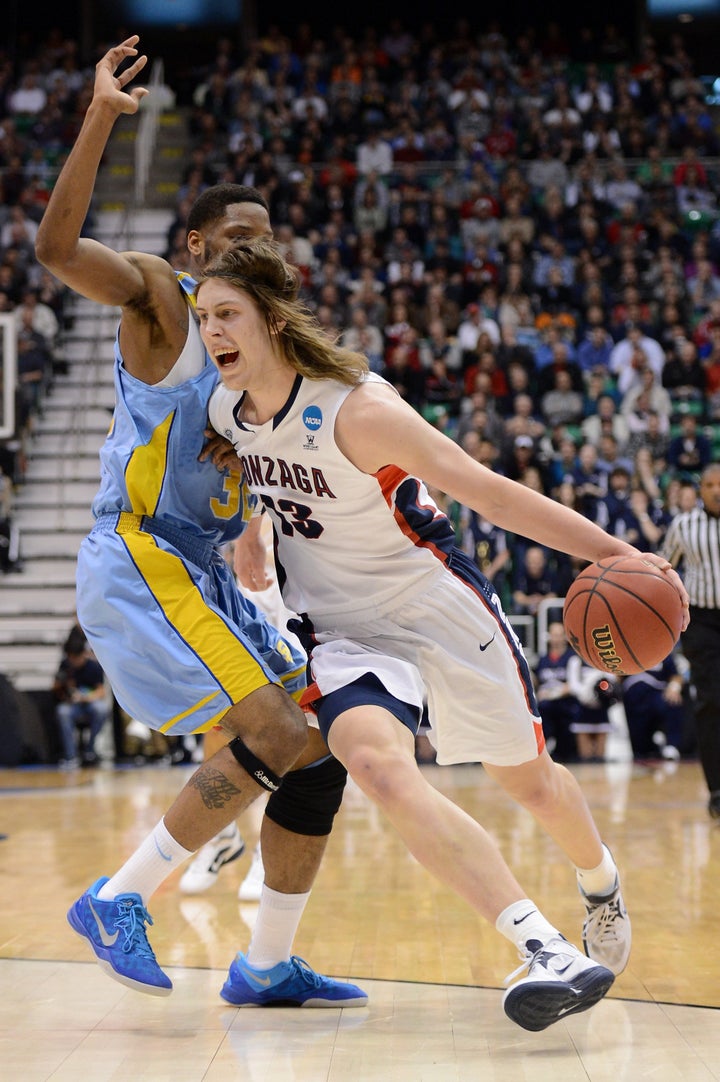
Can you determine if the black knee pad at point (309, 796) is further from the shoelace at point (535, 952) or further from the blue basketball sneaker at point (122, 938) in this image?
the shoelace at point (535, 952)

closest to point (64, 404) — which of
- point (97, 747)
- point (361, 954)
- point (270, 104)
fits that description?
point (97, 747)

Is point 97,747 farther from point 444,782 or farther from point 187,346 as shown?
point 187,346

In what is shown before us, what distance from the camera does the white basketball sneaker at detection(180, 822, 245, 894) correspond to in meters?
5.25

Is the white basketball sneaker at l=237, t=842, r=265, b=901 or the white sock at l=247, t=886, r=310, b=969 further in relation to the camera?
the white basketball sneaker at l=237, t=842, r=265, b=901

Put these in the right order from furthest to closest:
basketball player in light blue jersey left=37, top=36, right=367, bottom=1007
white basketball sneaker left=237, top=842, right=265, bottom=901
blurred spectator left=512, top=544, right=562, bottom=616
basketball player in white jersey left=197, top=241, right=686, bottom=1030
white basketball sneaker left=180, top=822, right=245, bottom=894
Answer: blurred spectator left=512, top=544, right=562, bottom=616 → white basketball sneaker left=180, top=822, right=245, bottom=894 → white basketball sneaker left=237, top=842, right=265, bottom=901 → basketball player in light blue jersey left=37, top=36, right=367, bottom=1007 → basketball player in white jersey left=197, top=241, right=686, bottom=1030

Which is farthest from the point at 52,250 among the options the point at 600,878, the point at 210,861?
the point at 210,861

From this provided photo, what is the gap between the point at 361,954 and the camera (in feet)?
13.4

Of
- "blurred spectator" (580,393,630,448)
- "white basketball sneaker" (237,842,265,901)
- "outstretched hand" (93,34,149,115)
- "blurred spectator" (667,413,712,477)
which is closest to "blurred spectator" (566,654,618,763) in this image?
"blurred spectator" (667,413,712,477)

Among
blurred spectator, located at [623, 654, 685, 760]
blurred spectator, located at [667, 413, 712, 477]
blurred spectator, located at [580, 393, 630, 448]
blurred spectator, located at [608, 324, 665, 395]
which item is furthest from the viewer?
blurred spectator, located at [608, 324, 665, 395]

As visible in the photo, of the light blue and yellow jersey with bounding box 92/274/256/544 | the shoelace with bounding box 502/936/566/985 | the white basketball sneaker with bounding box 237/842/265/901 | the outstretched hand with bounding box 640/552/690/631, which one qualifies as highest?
the light blue and yellow jersey with bounding box 92/274/256/544

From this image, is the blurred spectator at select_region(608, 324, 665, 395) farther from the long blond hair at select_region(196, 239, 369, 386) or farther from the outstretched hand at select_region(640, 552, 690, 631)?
the outstretched hand at select_region(640, 552, 690, 631)

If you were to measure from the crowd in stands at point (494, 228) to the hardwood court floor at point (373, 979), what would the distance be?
16.3 feet

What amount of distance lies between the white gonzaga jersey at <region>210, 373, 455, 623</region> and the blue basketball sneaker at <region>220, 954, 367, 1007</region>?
962 millimetres

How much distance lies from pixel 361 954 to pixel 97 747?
7.89m
